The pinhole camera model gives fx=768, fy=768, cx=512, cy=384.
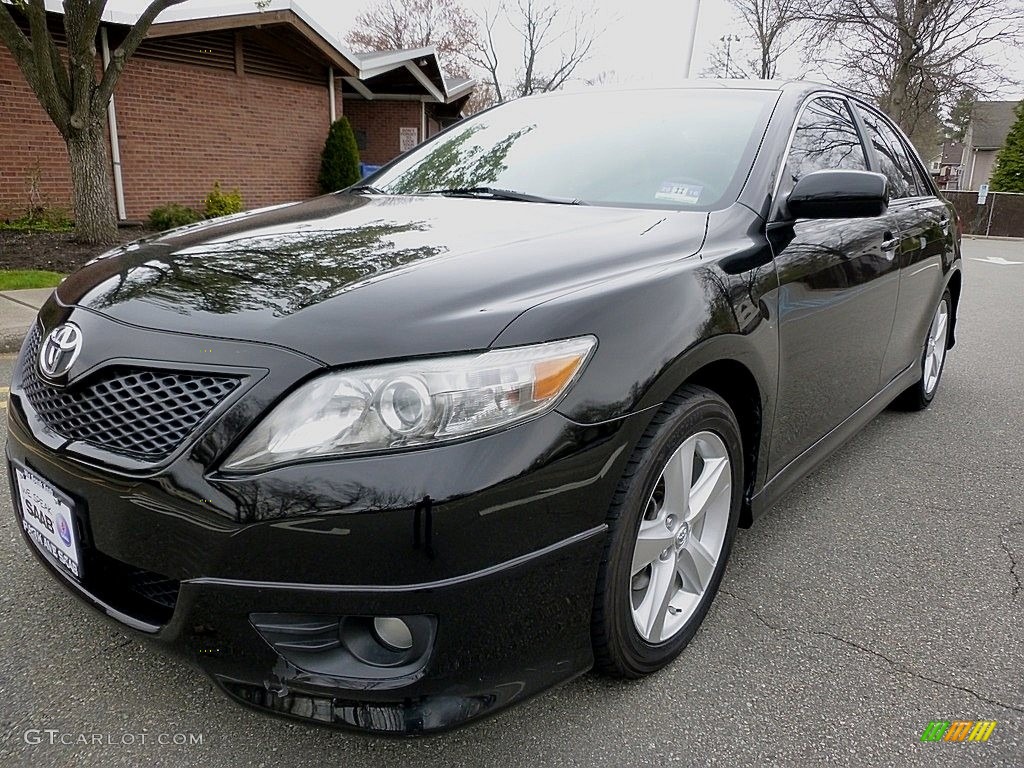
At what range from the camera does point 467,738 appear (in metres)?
1.76

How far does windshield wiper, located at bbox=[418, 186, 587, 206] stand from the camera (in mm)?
2535

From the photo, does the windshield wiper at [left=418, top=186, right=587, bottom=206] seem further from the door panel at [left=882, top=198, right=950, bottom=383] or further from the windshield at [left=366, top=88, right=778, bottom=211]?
the door panel at [left=882, top=198, right=950, bottom=383]

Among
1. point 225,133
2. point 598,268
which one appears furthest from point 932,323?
point 225,133

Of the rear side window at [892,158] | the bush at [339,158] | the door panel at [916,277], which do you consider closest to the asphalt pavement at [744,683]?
the door panel at [916,277]

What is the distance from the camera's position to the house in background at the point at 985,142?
47.3m

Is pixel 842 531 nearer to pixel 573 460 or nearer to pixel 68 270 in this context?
pixel 573 460

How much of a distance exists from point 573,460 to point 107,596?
1.04m

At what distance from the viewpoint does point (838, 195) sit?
232 centimetres

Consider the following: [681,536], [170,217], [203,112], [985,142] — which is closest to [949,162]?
[985,142]

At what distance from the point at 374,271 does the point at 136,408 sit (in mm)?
578

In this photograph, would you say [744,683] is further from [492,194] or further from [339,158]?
[339,158]

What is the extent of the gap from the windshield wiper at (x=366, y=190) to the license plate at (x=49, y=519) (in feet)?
5.30

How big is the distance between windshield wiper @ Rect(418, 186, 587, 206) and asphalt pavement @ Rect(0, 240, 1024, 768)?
4.51ft

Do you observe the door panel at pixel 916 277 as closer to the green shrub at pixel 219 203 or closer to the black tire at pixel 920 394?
the black tire at pixel 920 394
